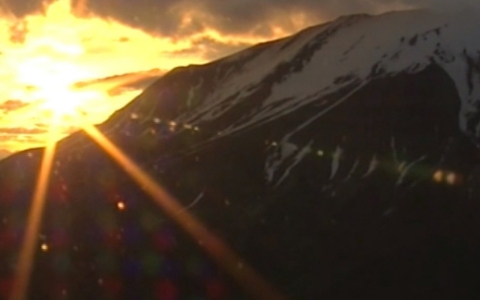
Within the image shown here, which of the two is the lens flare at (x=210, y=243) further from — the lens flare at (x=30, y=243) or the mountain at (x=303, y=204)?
the lens flare at (x=30, y=243)

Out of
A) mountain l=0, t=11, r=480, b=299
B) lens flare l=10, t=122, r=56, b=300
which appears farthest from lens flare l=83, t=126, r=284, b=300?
lens flare l=10, t=122, r=56, b=300

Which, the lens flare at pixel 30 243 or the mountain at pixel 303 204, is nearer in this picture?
the lens flare at pixel 30 243

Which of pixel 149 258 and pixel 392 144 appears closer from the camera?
pixel 149 258

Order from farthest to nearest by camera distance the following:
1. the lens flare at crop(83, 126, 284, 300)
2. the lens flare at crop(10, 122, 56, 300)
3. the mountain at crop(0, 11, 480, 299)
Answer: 1. the mountain at crop(0, 11, 480, 299)
2. the lens flare at crop(83, 126, 284, 300)
3. the lens flare at crop(10, 122, 56, 300)

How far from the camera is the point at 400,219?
447ft

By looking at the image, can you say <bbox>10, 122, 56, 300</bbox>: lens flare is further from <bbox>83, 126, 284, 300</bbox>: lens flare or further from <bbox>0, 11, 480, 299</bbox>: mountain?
<bbox>83, 126, 284, 300</bbox>: lens flare

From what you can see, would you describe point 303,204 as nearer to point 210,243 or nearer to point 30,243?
point 210,243

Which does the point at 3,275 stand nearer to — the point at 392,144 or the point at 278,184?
the point at 278,184

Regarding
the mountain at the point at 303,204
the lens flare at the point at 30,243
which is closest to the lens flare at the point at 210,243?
the mountain at the point at 303,204

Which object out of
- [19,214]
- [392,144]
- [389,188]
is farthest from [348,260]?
[19,214]

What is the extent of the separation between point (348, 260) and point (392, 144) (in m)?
50.0

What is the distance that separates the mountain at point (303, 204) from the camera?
11362cm

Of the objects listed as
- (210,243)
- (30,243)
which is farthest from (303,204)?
(30,243)

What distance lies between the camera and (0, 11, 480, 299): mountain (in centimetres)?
11362
